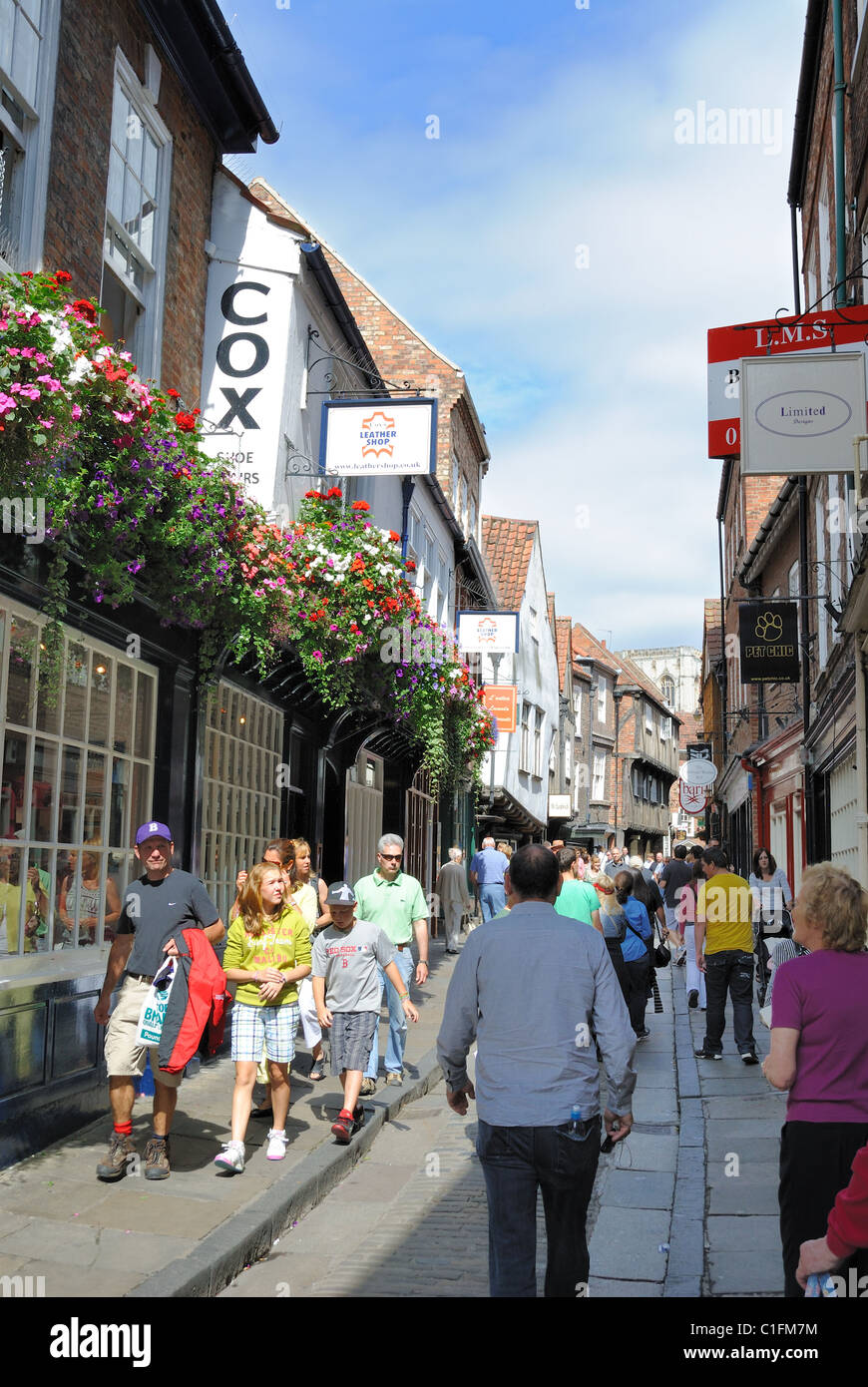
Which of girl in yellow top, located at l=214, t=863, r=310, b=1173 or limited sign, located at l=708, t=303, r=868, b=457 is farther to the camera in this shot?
limited sign, located at l=708, t=303, r=868, b=457

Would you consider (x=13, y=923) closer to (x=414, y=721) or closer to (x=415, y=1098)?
(x=415, y=1098)

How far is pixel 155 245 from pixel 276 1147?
6.44 m

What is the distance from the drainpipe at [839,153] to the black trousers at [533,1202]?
9.09 m

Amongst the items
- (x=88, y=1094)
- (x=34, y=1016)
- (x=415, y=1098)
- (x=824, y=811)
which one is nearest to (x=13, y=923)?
(x=34, y=1016)

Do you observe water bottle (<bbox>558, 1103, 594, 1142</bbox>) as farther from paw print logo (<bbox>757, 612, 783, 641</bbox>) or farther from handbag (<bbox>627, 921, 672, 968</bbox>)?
paw print logo (<bbox>757, 612, 783, 641</bbox>)

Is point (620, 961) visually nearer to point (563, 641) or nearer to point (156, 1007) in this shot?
point (156, 1007)

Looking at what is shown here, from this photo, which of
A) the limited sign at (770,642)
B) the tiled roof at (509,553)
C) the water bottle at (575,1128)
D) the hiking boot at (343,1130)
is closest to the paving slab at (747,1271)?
the water bottle at (575,1128)

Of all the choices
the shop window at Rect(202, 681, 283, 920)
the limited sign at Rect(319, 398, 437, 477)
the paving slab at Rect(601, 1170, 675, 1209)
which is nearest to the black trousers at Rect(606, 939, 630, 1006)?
the shop window at Rect(202, 681, 283, 920)

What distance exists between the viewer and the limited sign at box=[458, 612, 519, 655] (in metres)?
20.8

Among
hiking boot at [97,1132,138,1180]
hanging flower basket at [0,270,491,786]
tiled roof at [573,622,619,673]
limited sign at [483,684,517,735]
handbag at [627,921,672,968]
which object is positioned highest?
tiled roof at [573,622,619,673]

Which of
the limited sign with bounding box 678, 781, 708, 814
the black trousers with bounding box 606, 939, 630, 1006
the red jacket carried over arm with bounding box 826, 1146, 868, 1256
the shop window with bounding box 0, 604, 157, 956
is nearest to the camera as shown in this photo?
the red jacket carried over arm with bounding box 826, 1146, 868, 1256

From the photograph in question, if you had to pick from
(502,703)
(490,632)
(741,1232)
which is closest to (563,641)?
(502,703)

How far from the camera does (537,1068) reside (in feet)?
12.8

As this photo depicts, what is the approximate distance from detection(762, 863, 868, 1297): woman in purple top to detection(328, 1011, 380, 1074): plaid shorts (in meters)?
3.87
